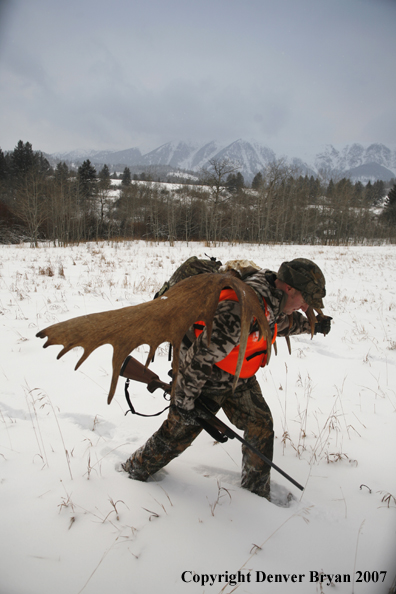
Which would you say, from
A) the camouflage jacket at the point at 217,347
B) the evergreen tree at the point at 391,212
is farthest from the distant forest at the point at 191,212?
the camouflage jacket at the point at 217,347

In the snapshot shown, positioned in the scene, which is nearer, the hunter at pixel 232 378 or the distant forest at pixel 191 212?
the hunter at pixel 232 378

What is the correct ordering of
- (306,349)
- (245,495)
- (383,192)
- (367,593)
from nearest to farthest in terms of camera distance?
(367,593) < (245,495) < (306,349) < (383,192)

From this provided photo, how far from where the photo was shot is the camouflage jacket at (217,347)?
63.7 inches

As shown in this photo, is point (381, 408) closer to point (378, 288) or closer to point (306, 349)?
point (306, 349)

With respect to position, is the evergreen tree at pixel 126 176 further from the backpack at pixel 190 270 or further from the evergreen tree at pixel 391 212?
the backpack at pixel 190 270

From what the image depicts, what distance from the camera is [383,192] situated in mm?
73062

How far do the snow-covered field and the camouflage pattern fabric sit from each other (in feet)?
0.46

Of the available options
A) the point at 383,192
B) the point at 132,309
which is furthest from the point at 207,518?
the point at 383,192

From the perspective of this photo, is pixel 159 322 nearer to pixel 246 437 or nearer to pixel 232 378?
pixel 232 378

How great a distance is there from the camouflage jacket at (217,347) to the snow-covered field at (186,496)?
29.3 inches

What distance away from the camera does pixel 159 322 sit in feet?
4.98

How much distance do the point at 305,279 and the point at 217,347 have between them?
78 cm

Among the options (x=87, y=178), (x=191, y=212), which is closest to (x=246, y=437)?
(x=191, y=212)

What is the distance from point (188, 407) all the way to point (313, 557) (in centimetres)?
109
